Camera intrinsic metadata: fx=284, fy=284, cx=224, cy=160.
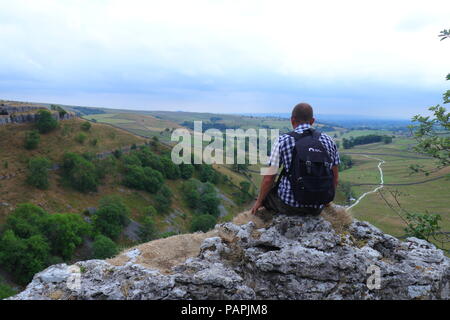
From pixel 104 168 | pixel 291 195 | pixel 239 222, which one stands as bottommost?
pixel 104 168

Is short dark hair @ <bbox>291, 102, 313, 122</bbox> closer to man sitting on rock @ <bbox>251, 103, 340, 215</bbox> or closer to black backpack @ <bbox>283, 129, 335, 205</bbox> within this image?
man sitting on rock @ <bbox>251, 103, 340, 215</bbox>

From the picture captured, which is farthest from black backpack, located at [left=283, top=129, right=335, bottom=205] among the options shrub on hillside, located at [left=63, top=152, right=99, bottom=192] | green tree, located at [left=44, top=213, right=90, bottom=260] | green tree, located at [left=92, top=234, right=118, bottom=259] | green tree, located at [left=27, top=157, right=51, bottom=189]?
shrub on hillside, located at [left=63, top=152, right=99, bottom=192]

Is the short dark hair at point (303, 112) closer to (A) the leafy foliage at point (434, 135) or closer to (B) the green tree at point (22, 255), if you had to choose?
(A) the leafy foliage at point (434, 135)

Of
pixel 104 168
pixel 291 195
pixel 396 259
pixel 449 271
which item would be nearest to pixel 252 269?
pixel 291 195

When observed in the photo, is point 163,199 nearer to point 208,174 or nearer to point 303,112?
point 208,174

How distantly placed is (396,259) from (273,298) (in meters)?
3.81

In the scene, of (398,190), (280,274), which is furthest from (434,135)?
(398,190)

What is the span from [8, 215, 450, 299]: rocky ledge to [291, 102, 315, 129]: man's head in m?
2.73

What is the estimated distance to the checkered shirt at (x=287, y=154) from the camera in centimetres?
738

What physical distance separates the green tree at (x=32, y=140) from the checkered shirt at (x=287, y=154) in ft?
312

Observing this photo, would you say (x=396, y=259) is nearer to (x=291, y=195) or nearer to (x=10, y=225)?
(x=291, y=195)

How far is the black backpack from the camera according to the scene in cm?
703

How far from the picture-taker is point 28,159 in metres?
79.4

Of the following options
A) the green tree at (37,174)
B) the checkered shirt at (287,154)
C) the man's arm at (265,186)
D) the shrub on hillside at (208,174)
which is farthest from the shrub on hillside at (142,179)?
the checkered shirt at (287,154)
